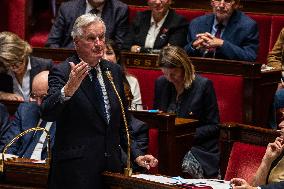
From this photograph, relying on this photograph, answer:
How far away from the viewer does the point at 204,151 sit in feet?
8.24

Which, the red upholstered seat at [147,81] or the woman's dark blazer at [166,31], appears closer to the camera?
the red upholstered seat at [147,81]

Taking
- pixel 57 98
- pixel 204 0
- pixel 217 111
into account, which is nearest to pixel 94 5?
pixel 204 0

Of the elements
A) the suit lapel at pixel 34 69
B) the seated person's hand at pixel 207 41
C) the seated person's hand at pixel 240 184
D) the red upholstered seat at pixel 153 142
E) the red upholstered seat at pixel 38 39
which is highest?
the seated person's hand at pixel 207 41

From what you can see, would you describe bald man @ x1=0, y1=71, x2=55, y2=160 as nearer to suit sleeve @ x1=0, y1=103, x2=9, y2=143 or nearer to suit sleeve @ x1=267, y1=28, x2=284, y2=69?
suit sleeve @ x1=0, y1=103, x2=9, y2=143

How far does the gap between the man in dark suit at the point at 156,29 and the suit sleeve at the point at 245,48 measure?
284 millimetres

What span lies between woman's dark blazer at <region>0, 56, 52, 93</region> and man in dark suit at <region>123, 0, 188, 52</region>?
17.5 inches

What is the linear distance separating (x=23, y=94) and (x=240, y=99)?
73 centimetres

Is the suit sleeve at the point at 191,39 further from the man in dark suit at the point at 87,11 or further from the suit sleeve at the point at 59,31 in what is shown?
the suit sleeve at the point at 59,31

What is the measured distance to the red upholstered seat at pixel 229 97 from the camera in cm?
273

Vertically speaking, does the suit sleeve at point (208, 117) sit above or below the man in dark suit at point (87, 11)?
below

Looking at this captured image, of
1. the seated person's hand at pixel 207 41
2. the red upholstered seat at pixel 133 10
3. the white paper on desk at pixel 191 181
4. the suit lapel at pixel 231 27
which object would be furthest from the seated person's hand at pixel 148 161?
the red upholstered seat at pixel 133 10

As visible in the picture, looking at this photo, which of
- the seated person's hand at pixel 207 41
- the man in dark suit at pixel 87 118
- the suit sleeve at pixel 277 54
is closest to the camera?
the man in dark suit at pixel 87 118

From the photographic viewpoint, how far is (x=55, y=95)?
5.25ft

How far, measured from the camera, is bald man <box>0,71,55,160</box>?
7.66ft
